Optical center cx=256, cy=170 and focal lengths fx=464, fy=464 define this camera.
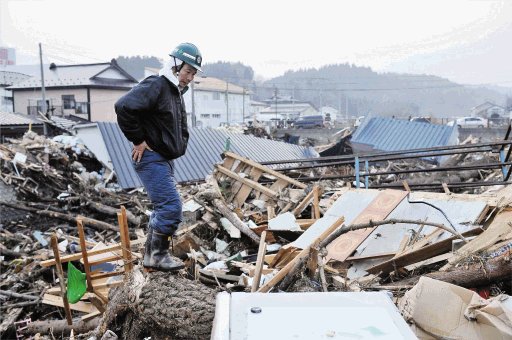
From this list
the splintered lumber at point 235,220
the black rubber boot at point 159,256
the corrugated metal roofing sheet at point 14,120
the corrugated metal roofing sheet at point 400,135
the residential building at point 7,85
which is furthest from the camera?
the residential building at point 7,85

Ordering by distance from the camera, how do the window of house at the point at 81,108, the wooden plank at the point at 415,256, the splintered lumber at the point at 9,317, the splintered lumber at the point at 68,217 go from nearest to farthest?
1. the wooden plank at the point at 415,256
2. the splintered lumber at the point at 9,317
3. the splintered lumber at the point at 68,217
4. the window of house at the point at 81,108

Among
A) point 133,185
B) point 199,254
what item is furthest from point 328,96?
point 199,254

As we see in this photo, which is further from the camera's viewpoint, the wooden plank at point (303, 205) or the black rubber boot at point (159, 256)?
the wooden plank at point (303, 205)

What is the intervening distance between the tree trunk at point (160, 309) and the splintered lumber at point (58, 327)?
3.75ft

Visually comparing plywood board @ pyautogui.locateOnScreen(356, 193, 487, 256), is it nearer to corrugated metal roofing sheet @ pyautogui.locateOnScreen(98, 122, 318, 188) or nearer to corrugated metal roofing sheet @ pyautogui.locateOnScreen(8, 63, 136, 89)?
corrugated metal roofing sheet @ pyautogui.locateOnScreen(98, 122, 318, 188)

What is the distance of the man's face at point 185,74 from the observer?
11.7ft

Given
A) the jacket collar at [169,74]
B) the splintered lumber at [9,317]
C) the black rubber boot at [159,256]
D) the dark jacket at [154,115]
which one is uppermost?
the jacket collar at [169,74]

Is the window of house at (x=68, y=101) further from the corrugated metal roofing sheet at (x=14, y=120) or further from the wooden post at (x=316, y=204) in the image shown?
the wooden post at (x=316, y=204)

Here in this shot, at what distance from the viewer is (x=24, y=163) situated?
12.6 metres

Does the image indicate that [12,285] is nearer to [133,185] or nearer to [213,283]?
[213,283]

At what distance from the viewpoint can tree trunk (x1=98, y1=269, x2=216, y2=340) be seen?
3223 millimetres

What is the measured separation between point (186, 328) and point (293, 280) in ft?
2.74

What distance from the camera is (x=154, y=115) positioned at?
3.52 meters

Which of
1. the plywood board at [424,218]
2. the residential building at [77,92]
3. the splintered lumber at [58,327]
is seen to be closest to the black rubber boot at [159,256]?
the splintered lumber at [58,327]
